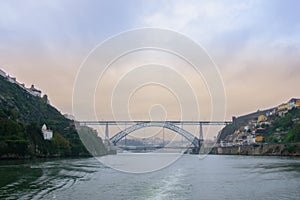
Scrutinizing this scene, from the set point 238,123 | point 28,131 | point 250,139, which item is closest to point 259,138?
point 250,139

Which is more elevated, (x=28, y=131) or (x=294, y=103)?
(x=294, y=103)

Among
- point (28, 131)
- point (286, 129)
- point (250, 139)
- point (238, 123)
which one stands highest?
point (238, 123)

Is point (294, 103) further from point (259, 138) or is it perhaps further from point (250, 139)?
point (259, 138)

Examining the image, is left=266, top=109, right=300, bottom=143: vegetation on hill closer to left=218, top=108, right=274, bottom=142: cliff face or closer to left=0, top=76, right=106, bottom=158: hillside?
left=218, top=108, right=274, bottom=142: cliff face

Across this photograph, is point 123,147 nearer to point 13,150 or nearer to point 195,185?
point 13,150

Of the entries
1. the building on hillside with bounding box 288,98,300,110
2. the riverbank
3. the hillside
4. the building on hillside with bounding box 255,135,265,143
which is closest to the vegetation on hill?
the riverbank

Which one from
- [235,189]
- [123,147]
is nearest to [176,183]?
[235,189]
